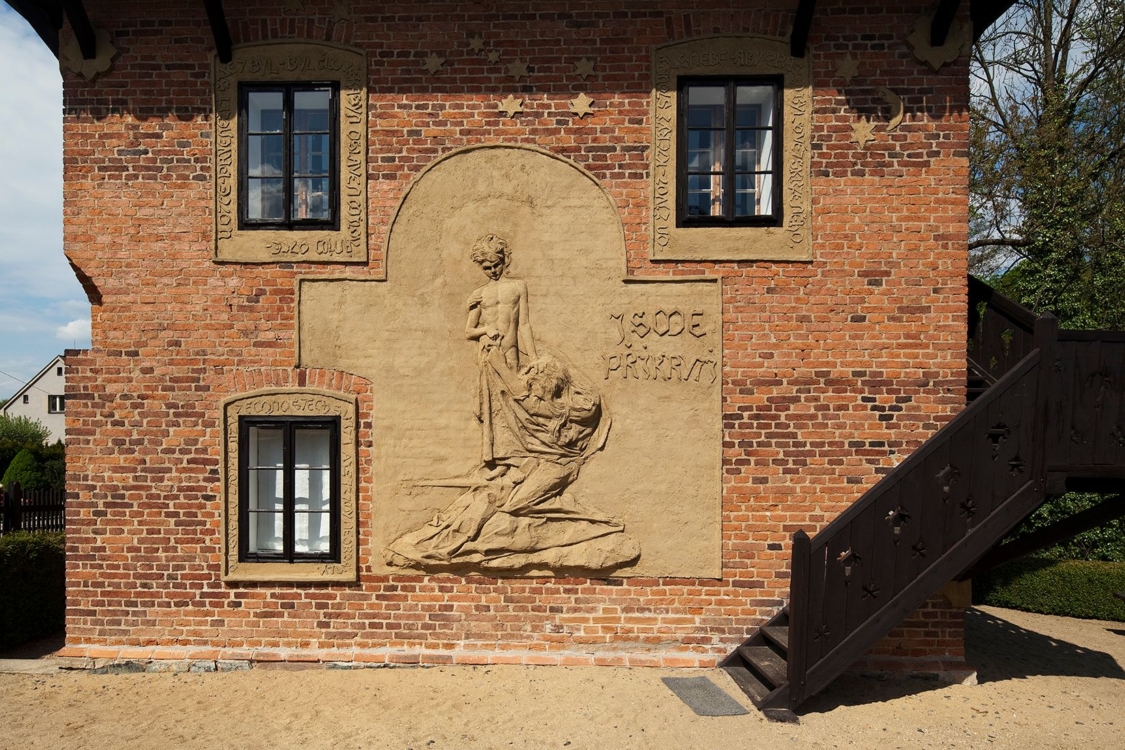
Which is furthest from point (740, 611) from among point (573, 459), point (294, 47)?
point (294, 47)

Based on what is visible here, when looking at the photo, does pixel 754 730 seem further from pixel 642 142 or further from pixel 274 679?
pixel 642 142

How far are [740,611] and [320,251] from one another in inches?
200

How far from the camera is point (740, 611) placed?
6367 mm

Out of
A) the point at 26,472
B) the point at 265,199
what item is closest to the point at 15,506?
the point at 265,199

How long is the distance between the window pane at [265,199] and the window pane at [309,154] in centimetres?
25

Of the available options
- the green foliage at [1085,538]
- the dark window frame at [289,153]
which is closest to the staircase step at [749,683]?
the dark window frame at [289,153]

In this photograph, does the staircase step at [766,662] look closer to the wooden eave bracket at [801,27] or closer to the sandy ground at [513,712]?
the sandy ground at [513,712]

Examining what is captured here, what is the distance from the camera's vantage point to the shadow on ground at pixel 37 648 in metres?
7.05

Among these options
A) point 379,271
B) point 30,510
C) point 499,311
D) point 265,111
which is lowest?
point 30,510

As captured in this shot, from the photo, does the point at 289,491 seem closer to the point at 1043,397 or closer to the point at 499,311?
the point at 499,311

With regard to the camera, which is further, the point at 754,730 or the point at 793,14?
the point at 793,14

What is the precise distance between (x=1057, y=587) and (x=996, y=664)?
3.52 metres

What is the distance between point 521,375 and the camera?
20.7 ft

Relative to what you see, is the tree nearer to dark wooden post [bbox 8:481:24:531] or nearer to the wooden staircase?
the wooden staircase
